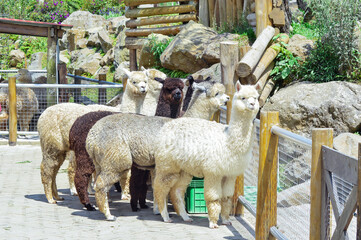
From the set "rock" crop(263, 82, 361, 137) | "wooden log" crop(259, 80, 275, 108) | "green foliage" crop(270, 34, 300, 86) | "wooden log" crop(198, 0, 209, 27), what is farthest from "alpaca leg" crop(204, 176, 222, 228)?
"wooden log" crop(198, 0, 209, 27)

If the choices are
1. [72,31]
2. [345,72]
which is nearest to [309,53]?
[345,72]

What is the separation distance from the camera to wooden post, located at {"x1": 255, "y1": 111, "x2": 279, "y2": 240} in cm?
520

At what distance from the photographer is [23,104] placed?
12922 mm

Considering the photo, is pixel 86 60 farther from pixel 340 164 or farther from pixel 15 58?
pixel 340 164

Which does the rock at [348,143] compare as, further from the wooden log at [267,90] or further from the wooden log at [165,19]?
the wooden log at [165,19]

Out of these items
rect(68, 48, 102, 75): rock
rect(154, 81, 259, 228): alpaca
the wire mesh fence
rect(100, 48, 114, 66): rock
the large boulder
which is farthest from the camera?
rect(68, 48, 102, 75): rock

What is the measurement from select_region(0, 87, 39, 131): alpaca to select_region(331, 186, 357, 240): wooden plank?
10.4 metres

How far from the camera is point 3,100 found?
13.0m

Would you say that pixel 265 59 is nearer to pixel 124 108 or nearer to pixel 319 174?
pixel 124 108

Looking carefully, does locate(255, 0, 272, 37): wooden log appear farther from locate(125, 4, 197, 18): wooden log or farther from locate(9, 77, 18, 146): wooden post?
locate(9, 77, 18, 146): wooden post

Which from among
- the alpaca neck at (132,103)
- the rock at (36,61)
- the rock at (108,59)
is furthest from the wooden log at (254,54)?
the rock at (36,61)

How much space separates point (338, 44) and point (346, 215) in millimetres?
8057

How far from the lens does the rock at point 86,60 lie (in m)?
23.7

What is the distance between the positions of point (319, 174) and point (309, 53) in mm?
7915
